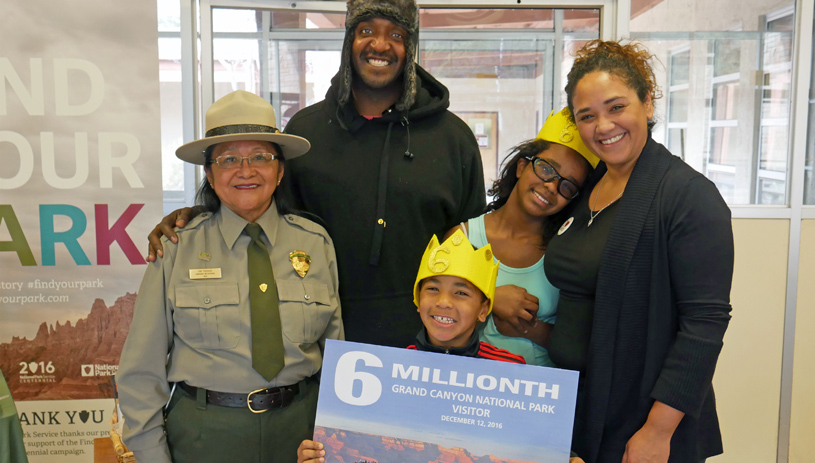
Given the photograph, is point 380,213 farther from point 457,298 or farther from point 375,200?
point 457,298

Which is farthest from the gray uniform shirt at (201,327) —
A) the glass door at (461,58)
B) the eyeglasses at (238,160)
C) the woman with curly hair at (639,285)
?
the glass door at (461,58)

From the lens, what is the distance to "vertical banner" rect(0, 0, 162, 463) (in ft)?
9.20

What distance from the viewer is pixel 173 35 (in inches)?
121

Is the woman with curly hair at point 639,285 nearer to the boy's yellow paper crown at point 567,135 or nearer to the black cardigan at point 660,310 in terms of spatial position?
the black cardigan at point 660,310

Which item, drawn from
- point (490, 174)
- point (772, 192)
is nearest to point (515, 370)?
point (490, 174)

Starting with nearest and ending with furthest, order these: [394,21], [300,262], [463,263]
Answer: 1. [463,263]
2. [300,262]
3. [394,21]

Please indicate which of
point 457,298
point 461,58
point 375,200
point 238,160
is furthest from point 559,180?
Answer: point 461,58

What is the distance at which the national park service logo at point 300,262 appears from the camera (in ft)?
6.19

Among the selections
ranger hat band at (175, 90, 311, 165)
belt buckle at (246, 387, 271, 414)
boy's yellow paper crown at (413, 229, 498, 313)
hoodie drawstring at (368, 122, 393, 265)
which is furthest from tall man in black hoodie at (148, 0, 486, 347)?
belt buckle at (246, 387, 271, 414)

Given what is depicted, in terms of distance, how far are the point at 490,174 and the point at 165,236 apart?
7.13 feet

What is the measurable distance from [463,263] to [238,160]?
0.77 metres

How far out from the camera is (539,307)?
1.96 m

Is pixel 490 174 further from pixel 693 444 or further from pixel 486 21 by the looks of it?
pixel 693 444

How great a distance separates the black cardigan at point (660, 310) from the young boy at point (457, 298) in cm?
29
